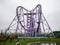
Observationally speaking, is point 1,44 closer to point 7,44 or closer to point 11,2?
point 7,44

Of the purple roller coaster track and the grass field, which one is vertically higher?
the purple roller coaster track

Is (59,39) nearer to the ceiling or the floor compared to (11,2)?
nearer to the floor

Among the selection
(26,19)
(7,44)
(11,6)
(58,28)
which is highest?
(11,6)

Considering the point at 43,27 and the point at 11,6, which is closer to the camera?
the point at 43,27

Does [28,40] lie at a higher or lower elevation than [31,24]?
lower

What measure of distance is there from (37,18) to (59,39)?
39 centimetres

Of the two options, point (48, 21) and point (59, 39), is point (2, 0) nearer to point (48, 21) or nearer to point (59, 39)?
point (48, 21)

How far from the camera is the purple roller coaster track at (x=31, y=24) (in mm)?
2012

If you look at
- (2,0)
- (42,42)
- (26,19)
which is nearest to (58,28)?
(42,42)

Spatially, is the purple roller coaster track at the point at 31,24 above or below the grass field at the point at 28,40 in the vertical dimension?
above

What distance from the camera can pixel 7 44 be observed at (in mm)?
2033

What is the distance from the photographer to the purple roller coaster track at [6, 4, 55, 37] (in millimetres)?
2012

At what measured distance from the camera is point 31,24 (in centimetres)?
205

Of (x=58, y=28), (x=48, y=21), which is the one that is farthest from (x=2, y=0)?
(x=58, y=28)
